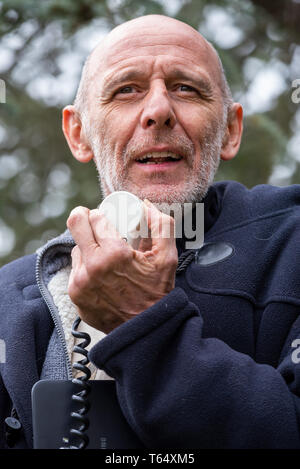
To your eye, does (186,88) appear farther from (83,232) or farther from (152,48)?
(83,232)

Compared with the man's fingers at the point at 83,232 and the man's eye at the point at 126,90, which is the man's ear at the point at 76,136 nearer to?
the man's eye at the point at 126,90

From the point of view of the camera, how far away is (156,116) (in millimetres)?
2197

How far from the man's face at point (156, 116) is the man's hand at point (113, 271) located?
1.72ft

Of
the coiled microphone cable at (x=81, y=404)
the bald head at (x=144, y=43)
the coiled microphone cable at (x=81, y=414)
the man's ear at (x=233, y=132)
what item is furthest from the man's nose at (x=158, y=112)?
the coiled microphone cable at (x=81, y=414)

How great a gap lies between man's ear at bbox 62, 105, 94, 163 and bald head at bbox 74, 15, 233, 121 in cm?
7

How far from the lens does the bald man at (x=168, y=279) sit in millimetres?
1562

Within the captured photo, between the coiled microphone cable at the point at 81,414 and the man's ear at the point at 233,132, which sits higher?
the man's ear at the point at 233,132

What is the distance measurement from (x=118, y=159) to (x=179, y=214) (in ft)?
1.00

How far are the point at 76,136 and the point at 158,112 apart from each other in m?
0.64

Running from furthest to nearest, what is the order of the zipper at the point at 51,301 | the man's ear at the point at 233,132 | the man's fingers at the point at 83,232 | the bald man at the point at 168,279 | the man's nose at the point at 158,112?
the man's ear at the point at 233,132
the man's nose at the point at 158,112
the zipper at the point at 51,301
the man's fingers at the point at 83,232
the bald man at the point at 168,279

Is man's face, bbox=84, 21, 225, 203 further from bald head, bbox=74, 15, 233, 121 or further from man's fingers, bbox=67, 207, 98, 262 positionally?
man's fingers, bbox=67, 207, 98, 262

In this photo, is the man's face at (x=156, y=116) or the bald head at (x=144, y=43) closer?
the man's face at (x=156, y=116)

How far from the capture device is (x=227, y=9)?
12.0 feet

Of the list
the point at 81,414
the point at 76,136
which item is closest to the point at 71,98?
the point at 76,136
